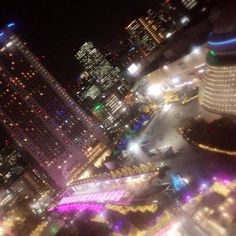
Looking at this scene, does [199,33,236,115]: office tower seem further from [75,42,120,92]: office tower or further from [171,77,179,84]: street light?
[75,42,120,92]: office tower

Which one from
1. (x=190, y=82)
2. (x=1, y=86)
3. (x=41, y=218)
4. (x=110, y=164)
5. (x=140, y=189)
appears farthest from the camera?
(x=1, y=86)

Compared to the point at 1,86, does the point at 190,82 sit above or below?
below

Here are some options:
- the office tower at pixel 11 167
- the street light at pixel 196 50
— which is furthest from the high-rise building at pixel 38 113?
the street light at pixel 196 50

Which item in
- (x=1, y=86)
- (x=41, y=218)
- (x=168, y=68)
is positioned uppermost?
(x=1, y=86)

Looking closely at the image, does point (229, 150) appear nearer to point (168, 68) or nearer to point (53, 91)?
point (168, 68)

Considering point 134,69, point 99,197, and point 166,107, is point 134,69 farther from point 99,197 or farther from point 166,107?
point 99,197

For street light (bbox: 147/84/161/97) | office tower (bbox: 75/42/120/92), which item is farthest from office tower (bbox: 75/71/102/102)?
street light (bbox: 147/84/161/97)

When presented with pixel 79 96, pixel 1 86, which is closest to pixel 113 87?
pixel 79 96
